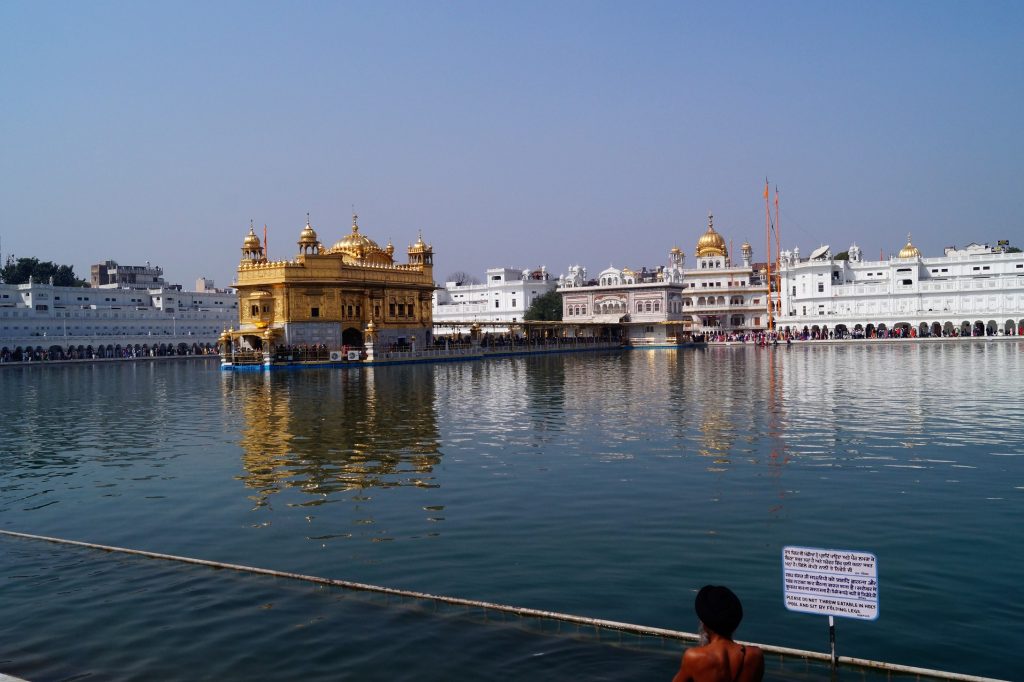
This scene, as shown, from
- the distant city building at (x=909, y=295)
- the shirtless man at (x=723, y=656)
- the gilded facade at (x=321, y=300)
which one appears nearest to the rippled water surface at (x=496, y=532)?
the shirtless man at (x=723, y=656)

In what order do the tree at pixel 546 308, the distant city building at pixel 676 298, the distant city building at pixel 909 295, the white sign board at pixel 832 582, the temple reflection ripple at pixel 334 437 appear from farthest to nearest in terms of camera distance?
the tree at pixel 546 308 → the distant city building at pixel 676 298 → the distant city building at pixel 909 295 → the temple reflection ripple at pixel 334 437 → the white sign board at pixel 832 582

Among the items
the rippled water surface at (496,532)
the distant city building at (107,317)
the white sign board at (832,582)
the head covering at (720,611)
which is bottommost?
the rippled water surface at (496,532)

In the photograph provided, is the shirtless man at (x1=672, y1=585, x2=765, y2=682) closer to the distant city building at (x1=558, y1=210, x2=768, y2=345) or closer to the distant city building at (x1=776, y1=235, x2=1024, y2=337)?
the distant city building at (x1=558, y1=210, x2=768, y2=345)

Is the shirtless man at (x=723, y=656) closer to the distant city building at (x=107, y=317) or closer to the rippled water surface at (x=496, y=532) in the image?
the rippled water surface at (x=496, y=532)

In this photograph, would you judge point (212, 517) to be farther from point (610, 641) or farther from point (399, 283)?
point (399, 283)

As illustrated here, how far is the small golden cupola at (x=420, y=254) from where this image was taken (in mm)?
68000

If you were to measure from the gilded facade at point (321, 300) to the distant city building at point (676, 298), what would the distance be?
26.0m

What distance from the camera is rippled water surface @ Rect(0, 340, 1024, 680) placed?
24.2 feet

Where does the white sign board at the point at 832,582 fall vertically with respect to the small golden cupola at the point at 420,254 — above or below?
below

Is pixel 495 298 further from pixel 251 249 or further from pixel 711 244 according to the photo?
pixel 251 249

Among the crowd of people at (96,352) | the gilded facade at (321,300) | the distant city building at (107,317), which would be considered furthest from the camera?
the distant city building at (107,317)

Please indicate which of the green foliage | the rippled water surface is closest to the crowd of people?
the green foliage

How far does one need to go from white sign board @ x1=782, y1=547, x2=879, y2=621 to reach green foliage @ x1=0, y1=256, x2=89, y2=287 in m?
109

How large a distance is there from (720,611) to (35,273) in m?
Answer: 115
